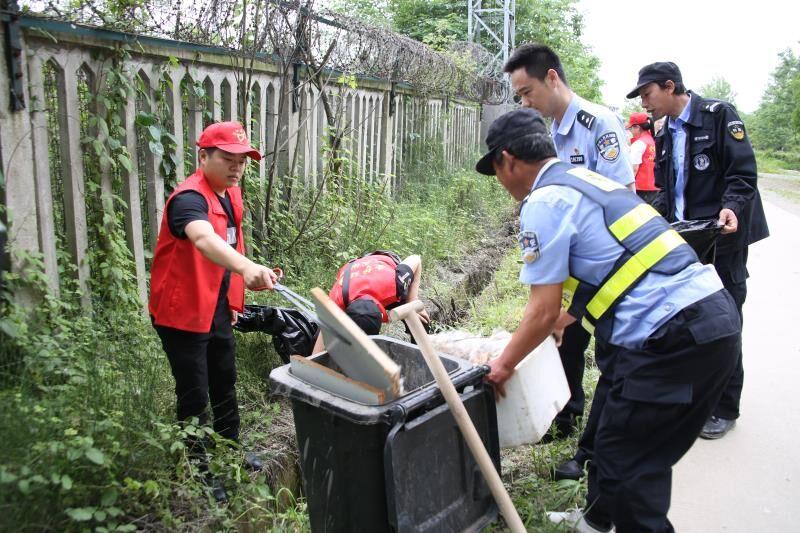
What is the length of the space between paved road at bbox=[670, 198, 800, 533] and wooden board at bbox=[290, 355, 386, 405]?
186 centimetres

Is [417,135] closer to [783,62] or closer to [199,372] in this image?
[199,372]

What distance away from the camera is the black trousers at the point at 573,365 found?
3533 mm

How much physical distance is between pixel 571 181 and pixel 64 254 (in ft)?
9.05

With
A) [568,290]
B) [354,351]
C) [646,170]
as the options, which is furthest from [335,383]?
[646,170]

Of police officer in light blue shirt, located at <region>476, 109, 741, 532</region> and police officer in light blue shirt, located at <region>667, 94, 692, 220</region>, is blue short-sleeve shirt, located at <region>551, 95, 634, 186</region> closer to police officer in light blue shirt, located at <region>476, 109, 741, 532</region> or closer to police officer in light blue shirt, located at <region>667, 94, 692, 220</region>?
police officer in light blue shirt, located at <region>667, 94, 692, 220</region>

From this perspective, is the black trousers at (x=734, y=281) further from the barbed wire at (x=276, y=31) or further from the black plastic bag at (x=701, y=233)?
the barbed wire at (x=276, y=31)

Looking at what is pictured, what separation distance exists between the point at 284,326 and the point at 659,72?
2.64 m

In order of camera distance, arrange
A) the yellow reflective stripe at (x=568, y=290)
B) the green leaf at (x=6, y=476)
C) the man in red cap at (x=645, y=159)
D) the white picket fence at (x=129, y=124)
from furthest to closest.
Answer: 1. the man in red cap at (x=645, y=159)
2. the white picket fence at (x=129, y=124)
3. the yellow reflective stripe at (x=568, y=290)
4. the green leaf at (x=6, y=476)

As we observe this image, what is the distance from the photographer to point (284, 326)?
355cm

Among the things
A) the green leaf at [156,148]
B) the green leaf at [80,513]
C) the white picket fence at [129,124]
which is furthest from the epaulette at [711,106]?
the green leaf at [80,513]

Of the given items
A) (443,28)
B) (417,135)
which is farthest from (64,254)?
(443,28)

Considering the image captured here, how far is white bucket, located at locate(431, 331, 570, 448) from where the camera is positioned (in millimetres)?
2490

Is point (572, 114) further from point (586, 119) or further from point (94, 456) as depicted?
point (94, 456)

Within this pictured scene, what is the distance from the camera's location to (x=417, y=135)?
29.3 feet
